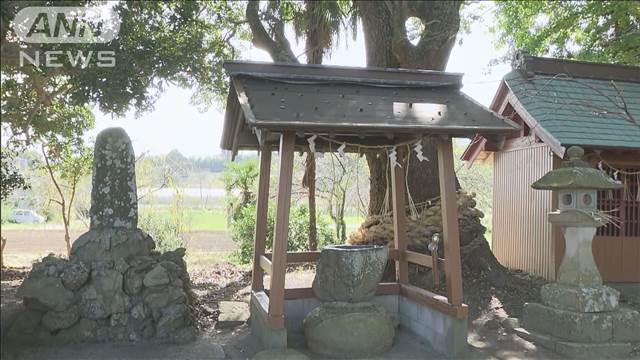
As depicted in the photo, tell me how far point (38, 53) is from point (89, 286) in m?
3.50

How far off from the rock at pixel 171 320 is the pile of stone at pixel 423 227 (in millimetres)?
3995

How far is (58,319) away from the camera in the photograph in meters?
6.08

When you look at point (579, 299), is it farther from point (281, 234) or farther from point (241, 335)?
point (241, 335)

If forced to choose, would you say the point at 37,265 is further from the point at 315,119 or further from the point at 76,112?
the point at 76,112

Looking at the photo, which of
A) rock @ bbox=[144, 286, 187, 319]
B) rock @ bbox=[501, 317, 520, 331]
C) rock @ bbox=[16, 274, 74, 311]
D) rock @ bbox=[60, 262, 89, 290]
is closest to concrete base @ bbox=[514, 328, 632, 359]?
rock @ bbox=[501, 317, 520, 331]

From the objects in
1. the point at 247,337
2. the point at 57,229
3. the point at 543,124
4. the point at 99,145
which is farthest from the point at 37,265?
the point at 57,229

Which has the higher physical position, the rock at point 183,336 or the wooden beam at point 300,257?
the wooden beam at point 300,257

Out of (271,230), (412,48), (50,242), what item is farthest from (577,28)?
(50,242)

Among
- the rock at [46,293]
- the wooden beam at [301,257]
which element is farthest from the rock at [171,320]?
the wooden beam at [301,257]

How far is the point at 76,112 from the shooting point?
1098 centimetres

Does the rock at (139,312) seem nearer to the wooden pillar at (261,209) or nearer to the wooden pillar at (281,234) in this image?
the wooden pillar at (261,209)

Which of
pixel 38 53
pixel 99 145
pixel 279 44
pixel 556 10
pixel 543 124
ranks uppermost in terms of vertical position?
pixel 556 10

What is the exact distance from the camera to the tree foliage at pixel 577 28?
41.6 feet

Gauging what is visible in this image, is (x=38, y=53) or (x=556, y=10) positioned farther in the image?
(x=556, y=10)
